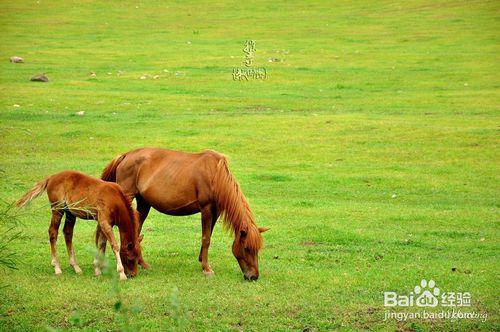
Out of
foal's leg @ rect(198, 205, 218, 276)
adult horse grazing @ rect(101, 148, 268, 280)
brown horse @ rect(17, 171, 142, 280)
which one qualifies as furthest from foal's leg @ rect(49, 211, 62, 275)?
foal's leg @ rect(198, 205, 218, 276)

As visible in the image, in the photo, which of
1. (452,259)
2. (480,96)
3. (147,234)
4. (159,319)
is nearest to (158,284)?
(159,319)

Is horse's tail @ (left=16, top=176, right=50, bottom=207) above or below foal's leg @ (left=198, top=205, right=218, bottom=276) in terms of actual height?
above

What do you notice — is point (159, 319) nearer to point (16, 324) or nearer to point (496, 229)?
point (16, 324)

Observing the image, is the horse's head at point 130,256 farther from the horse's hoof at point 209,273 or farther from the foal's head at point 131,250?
the horse's hoof at point 209,273

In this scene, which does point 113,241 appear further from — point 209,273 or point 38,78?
point 38,78

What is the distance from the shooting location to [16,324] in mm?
8773

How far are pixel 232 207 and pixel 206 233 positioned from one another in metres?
0.63

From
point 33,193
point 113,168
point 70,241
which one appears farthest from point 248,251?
point 33,193

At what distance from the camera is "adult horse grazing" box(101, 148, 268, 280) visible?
34.8 ft

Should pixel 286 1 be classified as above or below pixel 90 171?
above

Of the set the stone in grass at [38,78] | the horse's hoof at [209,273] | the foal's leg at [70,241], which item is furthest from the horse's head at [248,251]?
the stone in grass at [38,78]

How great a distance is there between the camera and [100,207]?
10.5m

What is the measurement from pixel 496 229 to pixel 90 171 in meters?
10.0

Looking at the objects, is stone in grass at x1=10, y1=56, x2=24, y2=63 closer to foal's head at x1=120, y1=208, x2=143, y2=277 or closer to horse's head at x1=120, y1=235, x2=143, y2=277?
foal's head at x1=120, y1=208, x2=143, y2=277
